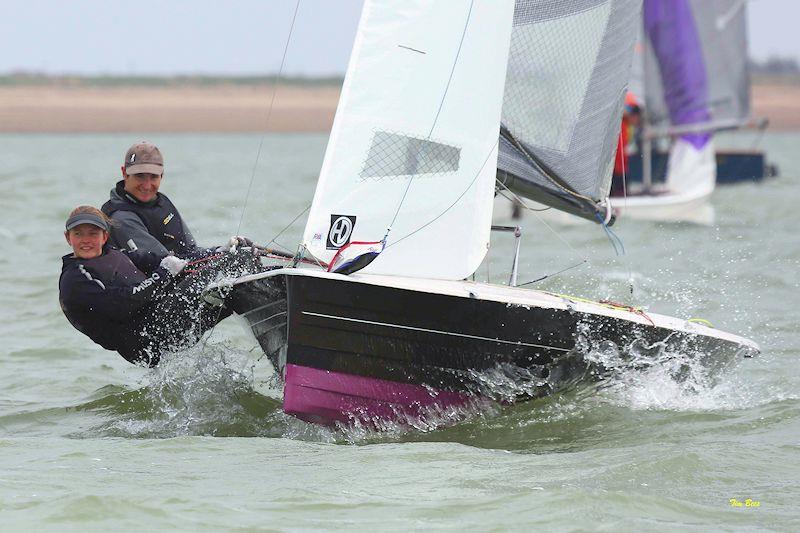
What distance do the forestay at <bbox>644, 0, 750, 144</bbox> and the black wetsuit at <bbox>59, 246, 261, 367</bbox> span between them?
1597 cm

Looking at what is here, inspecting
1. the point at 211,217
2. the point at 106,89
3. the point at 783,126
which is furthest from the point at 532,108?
the point at 106,89

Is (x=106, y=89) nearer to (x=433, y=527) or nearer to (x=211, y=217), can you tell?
(x=211, y=217)

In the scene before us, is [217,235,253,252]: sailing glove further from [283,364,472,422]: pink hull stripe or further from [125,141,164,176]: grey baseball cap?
[283,364,472,422]: pink hull stripe

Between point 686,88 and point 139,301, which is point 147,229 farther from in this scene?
point 686,88

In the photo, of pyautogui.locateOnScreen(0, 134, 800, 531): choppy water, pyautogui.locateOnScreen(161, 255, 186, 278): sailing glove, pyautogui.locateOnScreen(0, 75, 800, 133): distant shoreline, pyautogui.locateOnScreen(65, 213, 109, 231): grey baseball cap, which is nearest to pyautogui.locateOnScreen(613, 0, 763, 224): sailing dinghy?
pyautogui.locateOnScreen(0, 134, 800, 531): choppy water

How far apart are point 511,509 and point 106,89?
77517 millimetres

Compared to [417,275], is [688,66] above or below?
above

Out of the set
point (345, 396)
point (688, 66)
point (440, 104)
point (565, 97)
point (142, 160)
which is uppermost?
point (688, 66)

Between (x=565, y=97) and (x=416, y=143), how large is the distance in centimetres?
136

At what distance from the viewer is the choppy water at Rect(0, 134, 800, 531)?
15.4 feet

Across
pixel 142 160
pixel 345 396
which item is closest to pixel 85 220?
pixel 142 160

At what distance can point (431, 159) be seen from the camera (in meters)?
6.20

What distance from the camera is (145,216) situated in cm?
652

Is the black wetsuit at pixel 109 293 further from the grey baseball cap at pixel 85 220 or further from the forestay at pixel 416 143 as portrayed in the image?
the forestay at pixel 416 143
